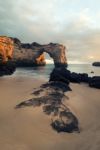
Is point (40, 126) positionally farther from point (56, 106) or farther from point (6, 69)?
point (6, 69)

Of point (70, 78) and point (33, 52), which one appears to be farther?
point (33, 52)

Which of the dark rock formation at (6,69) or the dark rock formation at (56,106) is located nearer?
the dark rock formation at (56,106)

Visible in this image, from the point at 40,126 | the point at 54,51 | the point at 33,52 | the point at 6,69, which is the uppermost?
the point at 54,51

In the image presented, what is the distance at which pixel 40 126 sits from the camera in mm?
13125

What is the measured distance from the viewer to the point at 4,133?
1198 centimetres

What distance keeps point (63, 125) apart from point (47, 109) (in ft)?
6.15

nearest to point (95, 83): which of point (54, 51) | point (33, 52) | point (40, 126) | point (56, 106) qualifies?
point (56, 106)

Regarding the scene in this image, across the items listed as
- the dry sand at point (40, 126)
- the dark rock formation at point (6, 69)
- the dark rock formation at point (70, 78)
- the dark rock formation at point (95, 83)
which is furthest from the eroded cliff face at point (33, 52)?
the dry sand at point (40, 126)

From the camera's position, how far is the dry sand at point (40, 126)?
36.8ft

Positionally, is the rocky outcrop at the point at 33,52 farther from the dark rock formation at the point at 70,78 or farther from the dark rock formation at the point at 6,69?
the dark rock formation at the point at 70,78

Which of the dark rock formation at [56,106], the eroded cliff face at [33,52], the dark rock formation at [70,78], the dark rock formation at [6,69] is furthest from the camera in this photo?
the eroded cliff face at [33,52]

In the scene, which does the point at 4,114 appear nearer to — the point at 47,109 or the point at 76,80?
the point at 47,109

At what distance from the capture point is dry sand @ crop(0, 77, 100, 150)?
11227 millimetres

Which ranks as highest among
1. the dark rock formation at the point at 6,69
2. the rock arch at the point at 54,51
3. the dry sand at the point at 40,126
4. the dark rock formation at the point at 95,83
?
the rock arch at the point at 54,51
